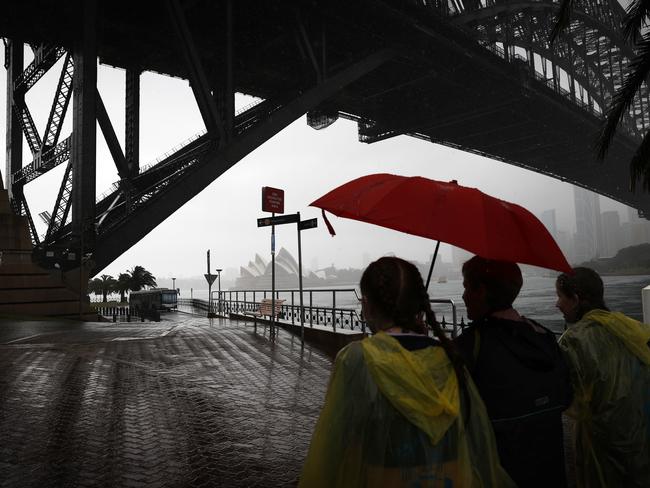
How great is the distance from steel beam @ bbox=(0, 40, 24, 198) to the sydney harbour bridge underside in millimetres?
85

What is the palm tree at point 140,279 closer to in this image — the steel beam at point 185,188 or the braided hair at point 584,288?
the steel beam at point 185,188

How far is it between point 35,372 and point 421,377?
295 inches

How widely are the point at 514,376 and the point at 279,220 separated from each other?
908 centimetres

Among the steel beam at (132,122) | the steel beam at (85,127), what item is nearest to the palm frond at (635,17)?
the steel beam at (85,127)

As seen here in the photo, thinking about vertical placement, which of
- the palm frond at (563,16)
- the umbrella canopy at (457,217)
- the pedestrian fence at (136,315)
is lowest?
the pedestrian fence at (136,315)

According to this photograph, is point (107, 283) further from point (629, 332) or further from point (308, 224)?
point (629, 332)

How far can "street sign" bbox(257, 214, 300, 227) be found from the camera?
10.6 metres

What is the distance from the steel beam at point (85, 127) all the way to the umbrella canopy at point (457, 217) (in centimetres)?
2088

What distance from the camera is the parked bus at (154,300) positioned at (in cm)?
4459

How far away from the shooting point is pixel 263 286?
193125mm

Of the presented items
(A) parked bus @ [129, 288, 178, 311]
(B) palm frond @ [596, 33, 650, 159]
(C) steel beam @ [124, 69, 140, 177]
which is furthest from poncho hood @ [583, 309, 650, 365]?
(A) parked bus @ [129, 288, 178, 311]

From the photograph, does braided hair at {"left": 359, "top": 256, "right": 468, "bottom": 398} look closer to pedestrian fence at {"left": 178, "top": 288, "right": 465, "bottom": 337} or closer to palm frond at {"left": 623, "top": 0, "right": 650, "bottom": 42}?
pedestrian fence at {"left": 178, "top": 288, "right": 465, "bottom": 337}

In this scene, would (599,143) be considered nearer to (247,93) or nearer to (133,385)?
(133,385)

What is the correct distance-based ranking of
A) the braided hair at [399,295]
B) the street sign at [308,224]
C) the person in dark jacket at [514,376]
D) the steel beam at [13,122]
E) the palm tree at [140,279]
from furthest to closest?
the palm tree at [140,279] < the steel beam at [13,122] < the street sign at [308,224] < the person in dark jacket at [514,376] < the braided hair at [399,295]
